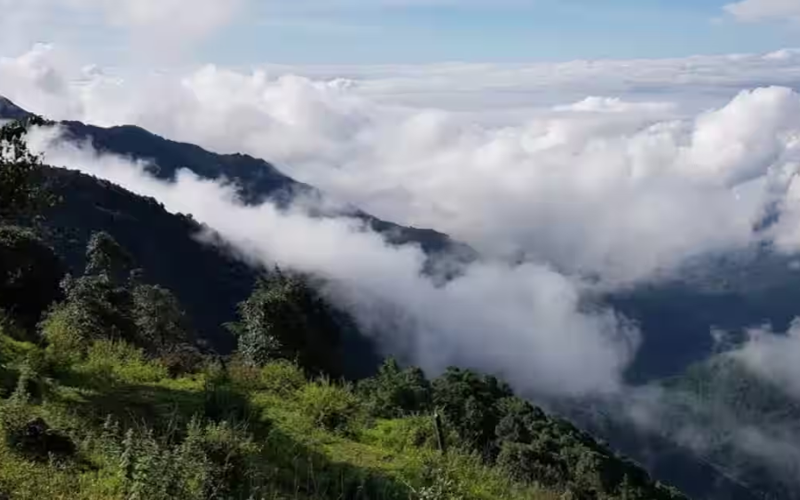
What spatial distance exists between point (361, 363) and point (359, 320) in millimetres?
56378

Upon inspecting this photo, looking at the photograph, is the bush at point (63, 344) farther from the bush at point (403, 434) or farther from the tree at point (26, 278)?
the tree at point (26, 278)

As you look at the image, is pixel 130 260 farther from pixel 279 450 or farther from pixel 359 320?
pixel 359 320

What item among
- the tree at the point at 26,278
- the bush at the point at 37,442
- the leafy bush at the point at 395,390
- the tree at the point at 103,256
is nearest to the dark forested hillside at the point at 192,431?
the bush at the point at 37,442

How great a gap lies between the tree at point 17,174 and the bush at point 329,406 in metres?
6.08

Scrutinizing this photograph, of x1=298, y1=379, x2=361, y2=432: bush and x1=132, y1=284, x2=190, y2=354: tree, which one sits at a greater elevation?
x1=298, y1=379, x2=361, y2=432: bush

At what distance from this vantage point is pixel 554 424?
75250 millimetres

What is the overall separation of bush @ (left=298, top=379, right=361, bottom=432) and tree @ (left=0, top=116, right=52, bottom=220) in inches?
239

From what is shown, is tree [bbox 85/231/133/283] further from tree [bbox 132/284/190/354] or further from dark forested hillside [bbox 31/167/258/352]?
dark forested hillside [bbox 31/167/258/352]

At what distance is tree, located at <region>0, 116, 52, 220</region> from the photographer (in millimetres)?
13992

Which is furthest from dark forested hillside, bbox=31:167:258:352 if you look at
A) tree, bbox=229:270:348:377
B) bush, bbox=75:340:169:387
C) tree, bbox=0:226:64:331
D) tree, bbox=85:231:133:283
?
bush, bbox=75:340:169:387

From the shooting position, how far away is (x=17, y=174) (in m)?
14.1

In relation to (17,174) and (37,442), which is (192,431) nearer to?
(37,442)

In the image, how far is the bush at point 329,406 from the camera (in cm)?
1355

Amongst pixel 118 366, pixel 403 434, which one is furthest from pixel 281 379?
pixel 403 434
